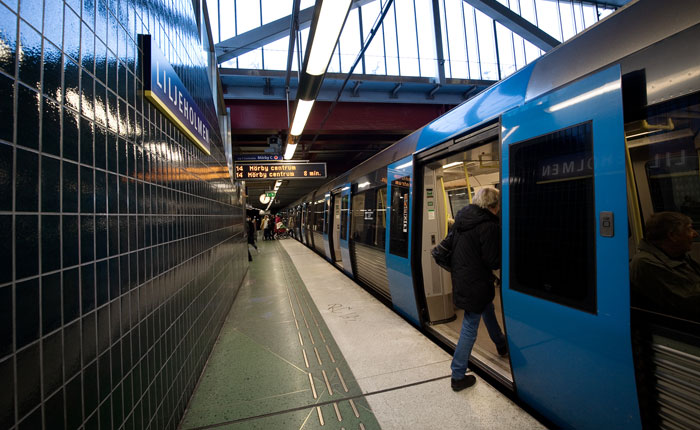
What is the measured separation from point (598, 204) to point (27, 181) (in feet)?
7.45

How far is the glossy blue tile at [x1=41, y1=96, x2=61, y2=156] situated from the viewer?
978 millimetres

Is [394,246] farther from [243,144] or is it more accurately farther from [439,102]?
[243,144]

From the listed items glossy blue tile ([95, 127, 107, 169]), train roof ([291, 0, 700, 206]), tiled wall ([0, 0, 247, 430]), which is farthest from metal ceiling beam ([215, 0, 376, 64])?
glossy blue tile ([95, 127, 107, 169])

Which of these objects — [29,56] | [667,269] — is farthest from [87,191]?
[667,269]

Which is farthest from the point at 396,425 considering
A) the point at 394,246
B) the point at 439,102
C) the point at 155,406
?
the point at 439,102

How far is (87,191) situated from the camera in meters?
1.19

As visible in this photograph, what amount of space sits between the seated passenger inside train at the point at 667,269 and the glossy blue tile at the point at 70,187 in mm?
2326

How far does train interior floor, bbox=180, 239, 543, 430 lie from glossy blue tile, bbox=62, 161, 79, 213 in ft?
5.65

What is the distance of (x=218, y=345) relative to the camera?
131 inches

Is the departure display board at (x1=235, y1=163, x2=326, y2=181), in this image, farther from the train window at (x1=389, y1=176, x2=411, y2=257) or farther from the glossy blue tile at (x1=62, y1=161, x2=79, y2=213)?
the glossy blue tile at (x1=62, y1=161, x2=79, y2=213)

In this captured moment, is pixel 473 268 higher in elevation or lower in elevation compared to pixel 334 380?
higher

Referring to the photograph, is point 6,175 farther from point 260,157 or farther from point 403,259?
point 260,157

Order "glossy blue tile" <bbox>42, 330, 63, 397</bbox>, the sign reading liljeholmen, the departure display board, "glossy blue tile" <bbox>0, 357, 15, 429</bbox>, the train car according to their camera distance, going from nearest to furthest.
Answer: "glossy blue tile" <bbox>0, 357, 15, 429</bbox> → "glossy blue tile" <bbox>42, 330, 63, 397</bbox> → the train car → the sign reading liljeholmen → the departure display board

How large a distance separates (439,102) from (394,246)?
19.4 feet
